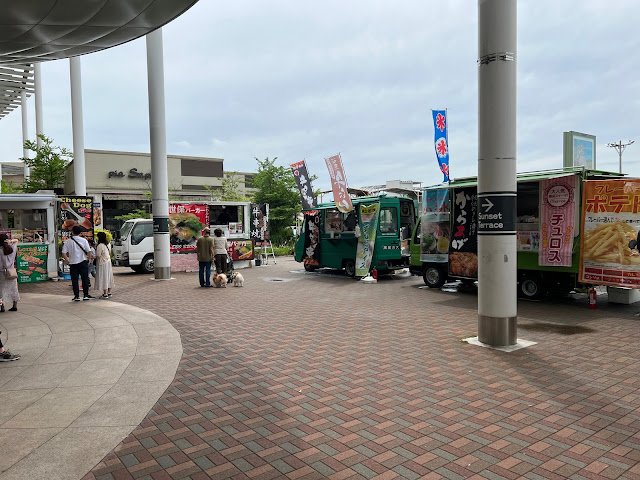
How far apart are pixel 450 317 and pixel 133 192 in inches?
1752

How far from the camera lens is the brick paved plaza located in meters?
3.40

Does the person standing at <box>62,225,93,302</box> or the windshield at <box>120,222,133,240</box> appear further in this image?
the windshield at <box>120,222,133,240</box>

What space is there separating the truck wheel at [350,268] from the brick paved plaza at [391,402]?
6.63m

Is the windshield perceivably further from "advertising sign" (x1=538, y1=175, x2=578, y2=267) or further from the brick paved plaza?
"advertising sign" (x1=538, y1=175, x2=578, y2=267)

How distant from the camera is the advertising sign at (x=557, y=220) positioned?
9477 mm

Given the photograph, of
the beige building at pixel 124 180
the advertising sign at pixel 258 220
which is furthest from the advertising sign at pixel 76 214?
the beige building at pixel 124 180

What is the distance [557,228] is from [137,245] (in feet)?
46.8

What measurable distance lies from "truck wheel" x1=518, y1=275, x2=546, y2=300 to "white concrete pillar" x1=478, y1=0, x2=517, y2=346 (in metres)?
4.31

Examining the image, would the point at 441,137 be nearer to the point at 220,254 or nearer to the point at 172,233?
the point at 220,254

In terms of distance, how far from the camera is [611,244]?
8.98 meters

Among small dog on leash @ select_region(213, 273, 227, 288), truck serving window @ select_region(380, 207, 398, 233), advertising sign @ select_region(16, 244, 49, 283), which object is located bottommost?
small dog on leash @ select_region(213, 273, 227, 288)

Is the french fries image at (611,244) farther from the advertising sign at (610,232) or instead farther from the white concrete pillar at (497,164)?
the white concrete pillar at (497,164)

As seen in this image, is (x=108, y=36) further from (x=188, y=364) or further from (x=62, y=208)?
(x=62, y=208)

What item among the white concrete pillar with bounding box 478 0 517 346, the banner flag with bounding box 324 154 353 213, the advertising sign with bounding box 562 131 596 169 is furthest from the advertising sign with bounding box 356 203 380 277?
the white concrete pillar with bounding box 478 0 517 346
